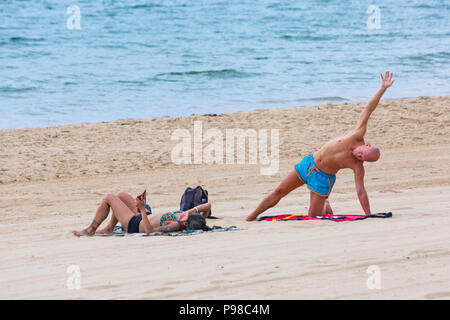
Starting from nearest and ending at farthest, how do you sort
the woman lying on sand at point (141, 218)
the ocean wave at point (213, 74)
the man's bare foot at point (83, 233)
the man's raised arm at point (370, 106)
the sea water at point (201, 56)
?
the woman lying on sand at point (141, 218), the man's bare foot at point (83, 233), the man's raised arm at point (370, 106), the sea water at point (201, 56), the ocean wave at point (213, 74)

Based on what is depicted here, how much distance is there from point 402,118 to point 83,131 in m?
6.87

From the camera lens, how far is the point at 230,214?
8.29 meters

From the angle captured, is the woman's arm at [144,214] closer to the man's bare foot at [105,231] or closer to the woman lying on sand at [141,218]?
the woman lying on sand at [141,218]

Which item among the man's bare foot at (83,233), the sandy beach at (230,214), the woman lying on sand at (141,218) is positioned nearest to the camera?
the sandy beach at (230,214)

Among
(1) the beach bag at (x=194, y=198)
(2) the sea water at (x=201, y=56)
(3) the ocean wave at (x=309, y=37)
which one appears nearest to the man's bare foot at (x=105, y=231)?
(1) the beach bag at (x=194, y=198)

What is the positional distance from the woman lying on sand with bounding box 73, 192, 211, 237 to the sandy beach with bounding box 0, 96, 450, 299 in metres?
0.31

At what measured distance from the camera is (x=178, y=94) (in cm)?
1948

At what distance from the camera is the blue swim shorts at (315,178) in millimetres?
A: 7410

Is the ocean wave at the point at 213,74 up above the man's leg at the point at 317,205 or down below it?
above

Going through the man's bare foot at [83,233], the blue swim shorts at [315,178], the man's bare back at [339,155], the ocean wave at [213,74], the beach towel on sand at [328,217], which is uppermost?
the ocean wave at [213,74]

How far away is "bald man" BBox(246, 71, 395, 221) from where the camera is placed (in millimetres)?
7172

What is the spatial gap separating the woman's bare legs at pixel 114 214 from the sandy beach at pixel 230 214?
0.25m

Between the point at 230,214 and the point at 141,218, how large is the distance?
5.03 ft
